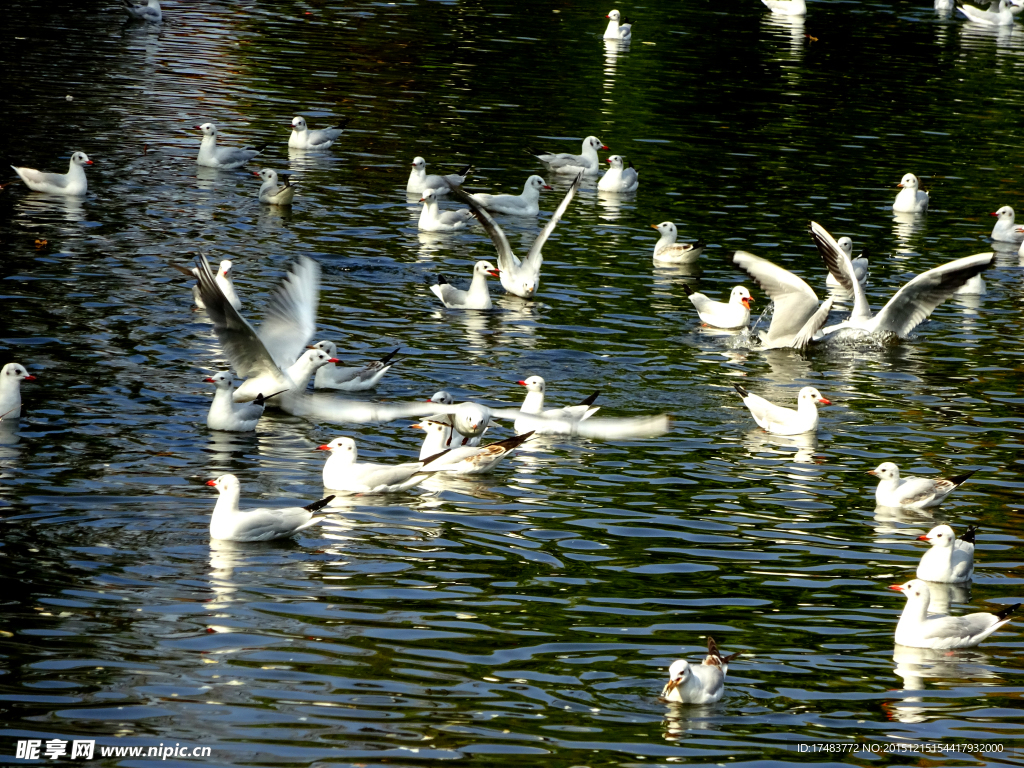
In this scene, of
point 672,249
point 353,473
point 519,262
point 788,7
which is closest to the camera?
point 353,473

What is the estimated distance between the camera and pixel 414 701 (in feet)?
30.8

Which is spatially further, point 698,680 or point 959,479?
point 959,479

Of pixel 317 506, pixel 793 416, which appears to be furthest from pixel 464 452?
pixel 793 416

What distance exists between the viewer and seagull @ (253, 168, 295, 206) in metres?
24.5

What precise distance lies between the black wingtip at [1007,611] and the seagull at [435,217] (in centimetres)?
1432

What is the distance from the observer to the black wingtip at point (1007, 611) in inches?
433

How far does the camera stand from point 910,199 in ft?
91.2

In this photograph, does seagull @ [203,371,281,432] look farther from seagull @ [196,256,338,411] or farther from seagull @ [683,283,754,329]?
seagull @ [683,283,754,329]

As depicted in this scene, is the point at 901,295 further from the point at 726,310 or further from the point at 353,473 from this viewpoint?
the point at 353,473

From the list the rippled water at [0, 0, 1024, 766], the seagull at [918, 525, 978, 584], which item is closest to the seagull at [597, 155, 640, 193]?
the rippled water at [0, 0, 1024, 766]

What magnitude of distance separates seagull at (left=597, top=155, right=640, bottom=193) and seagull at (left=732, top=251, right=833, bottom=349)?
8.48 metres

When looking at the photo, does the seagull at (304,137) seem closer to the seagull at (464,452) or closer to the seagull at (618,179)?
the seagull at (618,179)

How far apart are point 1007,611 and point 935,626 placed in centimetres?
63

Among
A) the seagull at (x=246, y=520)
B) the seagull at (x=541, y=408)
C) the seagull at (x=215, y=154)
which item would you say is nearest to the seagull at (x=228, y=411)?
the seagull at (x=541, y=408)
